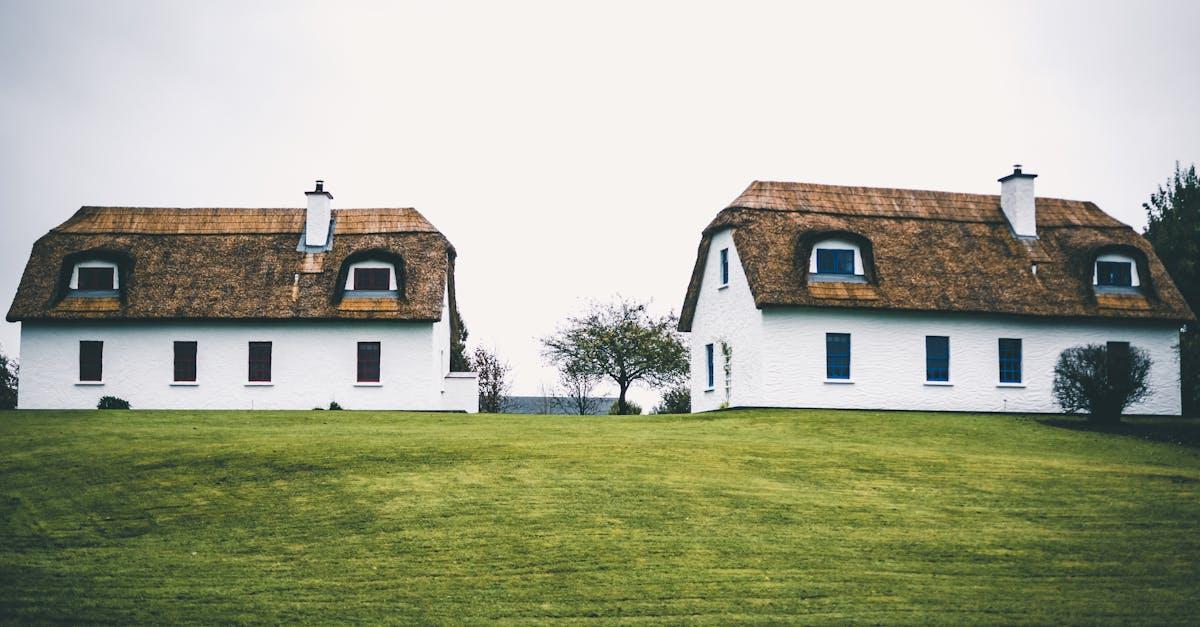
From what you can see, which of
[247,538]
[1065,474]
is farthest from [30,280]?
[1065,474]

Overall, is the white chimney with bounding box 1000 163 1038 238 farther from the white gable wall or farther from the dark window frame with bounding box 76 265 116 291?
the dark window frame with bounding box 76 265 116 291

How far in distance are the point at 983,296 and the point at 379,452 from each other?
21.6m

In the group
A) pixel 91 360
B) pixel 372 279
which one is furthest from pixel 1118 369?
pixel 91 360

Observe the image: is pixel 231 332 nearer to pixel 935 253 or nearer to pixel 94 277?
pixel 94 277

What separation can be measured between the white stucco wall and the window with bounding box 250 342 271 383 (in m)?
0.23

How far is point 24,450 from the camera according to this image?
79.8ft

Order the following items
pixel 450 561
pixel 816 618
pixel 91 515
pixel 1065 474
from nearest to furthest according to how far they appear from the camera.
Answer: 1. pixel 816 618
2. pixel 450 561
3. pixel 91 515
4. pixel 1065 474

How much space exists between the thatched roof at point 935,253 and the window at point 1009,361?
1129 millimetres

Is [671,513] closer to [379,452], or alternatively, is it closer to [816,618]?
[816,618]

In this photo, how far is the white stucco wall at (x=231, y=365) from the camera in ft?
130

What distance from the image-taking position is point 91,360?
39.8 meters

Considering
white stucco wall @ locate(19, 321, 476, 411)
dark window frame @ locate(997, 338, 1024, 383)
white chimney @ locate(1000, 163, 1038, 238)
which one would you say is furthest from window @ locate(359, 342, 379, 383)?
white chimney @ locate(1000, 163, 1038, 238)

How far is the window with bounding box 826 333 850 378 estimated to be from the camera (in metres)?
37.1

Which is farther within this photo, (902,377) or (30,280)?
(30,280)
